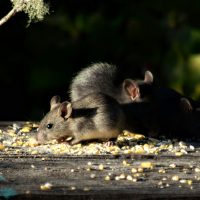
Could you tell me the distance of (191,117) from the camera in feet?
22.0

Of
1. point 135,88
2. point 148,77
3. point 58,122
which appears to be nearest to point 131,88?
point 135,88

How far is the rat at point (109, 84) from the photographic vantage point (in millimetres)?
6961

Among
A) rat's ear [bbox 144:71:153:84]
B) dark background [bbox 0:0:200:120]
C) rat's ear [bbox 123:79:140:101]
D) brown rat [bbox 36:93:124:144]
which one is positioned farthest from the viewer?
dark background [bbox 0:0:200:120]

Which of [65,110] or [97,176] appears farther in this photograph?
[65,110]

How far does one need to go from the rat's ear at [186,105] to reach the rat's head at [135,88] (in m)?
0.43

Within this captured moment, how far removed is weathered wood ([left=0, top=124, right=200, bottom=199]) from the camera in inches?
153

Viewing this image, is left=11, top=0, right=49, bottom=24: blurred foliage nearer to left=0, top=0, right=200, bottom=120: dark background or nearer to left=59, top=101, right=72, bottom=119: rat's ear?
left=59, top=101, right=72, bottom=119: rat's ear

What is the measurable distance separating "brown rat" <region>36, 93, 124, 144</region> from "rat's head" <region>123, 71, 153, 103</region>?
0.83 metres

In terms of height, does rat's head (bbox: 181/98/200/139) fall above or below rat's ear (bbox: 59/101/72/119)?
above

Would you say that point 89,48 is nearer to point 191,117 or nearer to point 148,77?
point 148,77

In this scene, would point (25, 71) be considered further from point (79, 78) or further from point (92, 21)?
point (79, 78)

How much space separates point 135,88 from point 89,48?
3.61 metres

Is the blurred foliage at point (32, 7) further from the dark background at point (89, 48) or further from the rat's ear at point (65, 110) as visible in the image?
the dark background at point (89, 48)

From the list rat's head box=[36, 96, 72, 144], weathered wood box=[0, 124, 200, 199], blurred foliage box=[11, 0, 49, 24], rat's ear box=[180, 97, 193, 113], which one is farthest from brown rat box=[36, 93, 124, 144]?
blurred foliage box=[11, 0, 49, 24]
